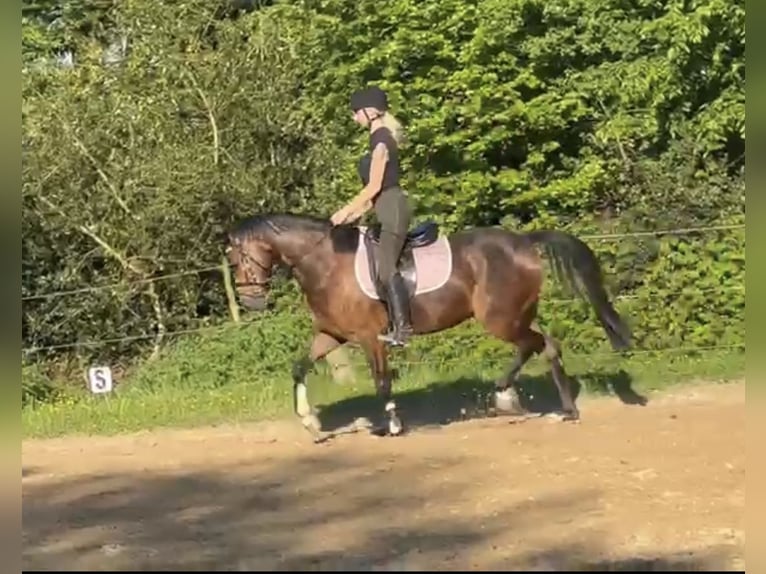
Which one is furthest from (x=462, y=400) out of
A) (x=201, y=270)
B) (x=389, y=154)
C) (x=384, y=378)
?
(x=201, y=270)

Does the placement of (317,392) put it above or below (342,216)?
Answer: below

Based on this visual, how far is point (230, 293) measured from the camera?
11156 millimetres

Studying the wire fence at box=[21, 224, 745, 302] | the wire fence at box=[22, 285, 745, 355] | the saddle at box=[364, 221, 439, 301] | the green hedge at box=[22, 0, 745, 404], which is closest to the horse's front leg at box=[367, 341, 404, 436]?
the saddle at box=[364, 221, 439, 301]

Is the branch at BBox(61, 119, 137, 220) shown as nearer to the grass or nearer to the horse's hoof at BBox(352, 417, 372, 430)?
the grass

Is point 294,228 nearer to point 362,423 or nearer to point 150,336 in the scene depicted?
point 362,423

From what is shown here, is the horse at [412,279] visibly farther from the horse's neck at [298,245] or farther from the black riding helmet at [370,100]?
the black riding helmet at [370,100]

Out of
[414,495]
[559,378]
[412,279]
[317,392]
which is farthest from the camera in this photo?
[317,392]

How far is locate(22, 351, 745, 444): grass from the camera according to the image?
337 inches

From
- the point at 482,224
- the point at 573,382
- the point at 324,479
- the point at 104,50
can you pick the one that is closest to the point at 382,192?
the point at 324,479

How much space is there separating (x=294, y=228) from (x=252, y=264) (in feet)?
1.13

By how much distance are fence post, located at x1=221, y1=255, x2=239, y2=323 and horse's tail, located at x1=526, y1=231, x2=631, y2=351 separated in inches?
155

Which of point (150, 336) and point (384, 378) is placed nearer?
point (384, 378)

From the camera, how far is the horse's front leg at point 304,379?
7.77 meters

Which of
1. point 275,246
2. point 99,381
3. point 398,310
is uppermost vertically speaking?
point 275,246
